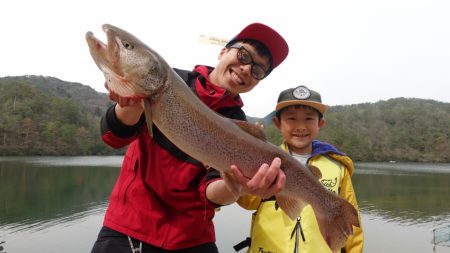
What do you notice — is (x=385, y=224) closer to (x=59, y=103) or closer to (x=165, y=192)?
(x=165, y=192)

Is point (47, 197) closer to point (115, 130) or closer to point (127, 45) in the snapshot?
point (115, 130)

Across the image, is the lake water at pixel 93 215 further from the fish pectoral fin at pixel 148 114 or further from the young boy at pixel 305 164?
the fish pectoral fin at pixel 148 114

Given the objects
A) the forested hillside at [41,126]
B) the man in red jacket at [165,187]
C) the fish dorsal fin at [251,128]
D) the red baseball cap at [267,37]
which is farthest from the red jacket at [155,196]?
the forested hillside at [41,126]

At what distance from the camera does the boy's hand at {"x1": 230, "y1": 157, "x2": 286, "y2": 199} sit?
2.82 metres

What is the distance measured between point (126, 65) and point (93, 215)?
3018cm

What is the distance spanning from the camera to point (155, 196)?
303cm

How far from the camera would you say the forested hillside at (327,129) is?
98.4m

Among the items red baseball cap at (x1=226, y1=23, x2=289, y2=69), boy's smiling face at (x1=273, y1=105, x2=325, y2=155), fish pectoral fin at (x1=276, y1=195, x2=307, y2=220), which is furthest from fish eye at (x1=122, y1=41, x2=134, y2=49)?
boy's smiling face at (x1=273, y1=105, x2=325, y2=155)

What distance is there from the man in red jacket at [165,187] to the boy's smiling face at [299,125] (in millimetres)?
1371

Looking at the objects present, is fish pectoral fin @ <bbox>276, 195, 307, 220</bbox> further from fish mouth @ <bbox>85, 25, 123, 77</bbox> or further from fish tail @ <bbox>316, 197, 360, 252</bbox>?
fish mouth @ <bbox>85, 25, 123, 77</bbox>

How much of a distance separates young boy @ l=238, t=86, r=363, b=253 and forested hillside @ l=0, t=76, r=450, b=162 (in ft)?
312

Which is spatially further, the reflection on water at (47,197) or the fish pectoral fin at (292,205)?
the reflection on water at (47,197)

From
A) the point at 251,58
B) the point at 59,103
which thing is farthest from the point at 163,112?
the point at 59,103

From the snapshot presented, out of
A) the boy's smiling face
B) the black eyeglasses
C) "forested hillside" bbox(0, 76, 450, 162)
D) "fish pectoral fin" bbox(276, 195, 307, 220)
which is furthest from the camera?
"forested hillside" bbox(0, 76, 450, 162)
